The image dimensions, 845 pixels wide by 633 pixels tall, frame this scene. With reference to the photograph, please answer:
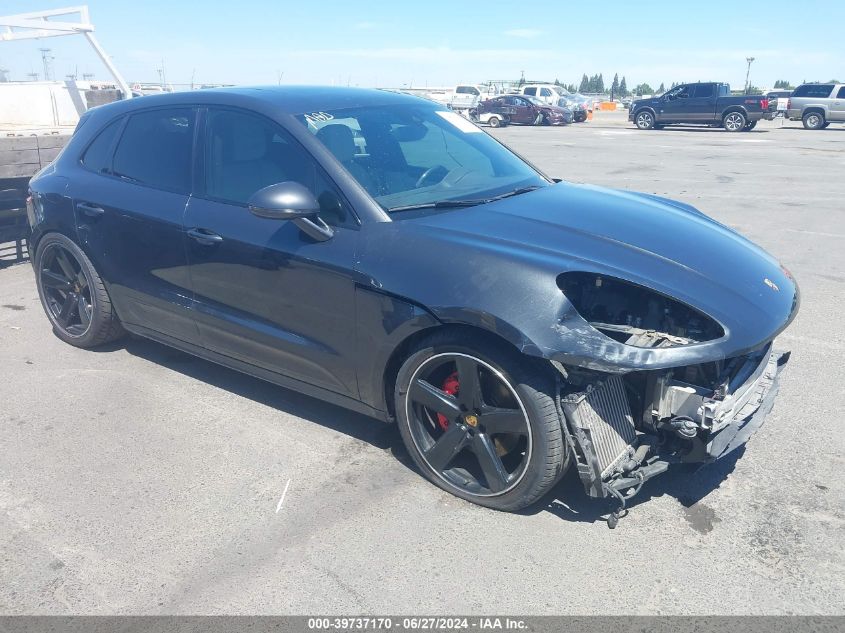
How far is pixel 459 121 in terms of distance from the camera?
4.70 metres

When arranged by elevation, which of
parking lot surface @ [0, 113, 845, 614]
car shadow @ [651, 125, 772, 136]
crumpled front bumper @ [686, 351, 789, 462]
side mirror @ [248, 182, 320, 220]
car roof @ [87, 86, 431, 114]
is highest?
car roof @ [87, 86, 431, 114]

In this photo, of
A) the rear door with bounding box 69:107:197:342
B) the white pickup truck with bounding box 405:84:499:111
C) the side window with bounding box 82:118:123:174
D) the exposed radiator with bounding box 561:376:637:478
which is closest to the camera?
the exposed radiator with bounding box 561:376:637:478

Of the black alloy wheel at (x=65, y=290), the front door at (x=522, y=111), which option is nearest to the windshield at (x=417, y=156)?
the black alloy wheel at (x=65, y=290)

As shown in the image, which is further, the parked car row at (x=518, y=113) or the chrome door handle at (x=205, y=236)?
the parked car row at (x=518, y=113)

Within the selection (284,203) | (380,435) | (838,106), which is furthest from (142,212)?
(838,106)

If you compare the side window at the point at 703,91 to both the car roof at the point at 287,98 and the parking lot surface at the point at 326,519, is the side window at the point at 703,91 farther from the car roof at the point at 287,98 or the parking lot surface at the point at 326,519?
the car roof at the point at 287,98

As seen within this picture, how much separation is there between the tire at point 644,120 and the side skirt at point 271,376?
29826mm

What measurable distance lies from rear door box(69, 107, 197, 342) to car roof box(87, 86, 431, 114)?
0.30 feet

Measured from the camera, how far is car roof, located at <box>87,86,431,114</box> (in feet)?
13.1

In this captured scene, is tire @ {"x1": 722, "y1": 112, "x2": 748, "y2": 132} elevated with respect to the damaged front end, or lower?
elevated

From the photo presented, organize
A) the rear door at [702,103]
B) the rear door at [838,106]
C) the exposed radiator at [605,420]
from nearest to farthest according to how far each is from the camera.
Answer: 1. the exposed radiator at [605,420]
2. the rear door at [702,103]
3. the rear door at [838,106]

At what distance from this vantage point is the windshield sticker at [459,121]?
4605 millimetres

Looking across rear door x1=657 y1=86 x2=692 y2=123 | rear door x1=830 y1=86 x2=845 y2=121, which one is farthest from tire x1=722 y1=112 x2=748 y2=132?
rear door x1=830 y1=86 x2=845 y2=121

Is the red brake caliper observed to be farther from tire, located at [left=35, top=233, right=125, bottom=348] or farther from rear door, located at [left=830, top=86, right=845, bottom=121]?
rear door, located at [left=830, top=86, right=845, bottom=121]
